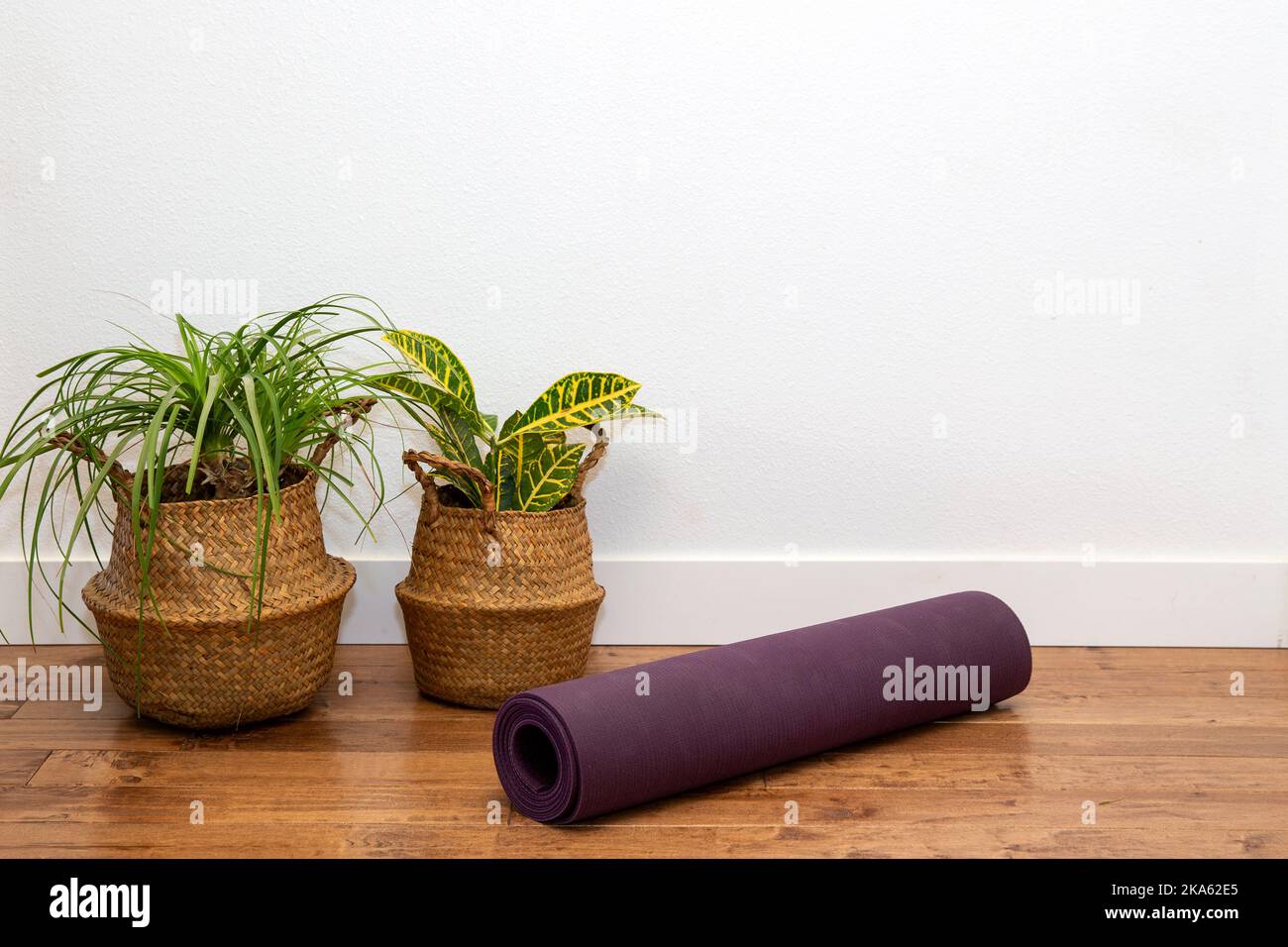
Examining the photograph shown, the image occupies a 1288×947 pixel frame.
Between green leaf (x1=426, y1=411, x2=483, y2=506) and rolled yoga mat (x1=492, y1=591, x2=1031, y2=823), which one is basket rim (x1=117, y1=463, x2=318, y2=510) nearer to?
green leaf (x1=426, y1=411, x2=483, y2=506)

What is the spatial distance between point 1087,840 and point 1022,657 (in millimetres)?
460

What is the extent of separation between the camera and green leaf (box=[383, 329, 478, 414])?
6.07 ft

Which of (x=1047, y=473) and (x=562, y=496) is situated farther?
(x=1047, y=473)

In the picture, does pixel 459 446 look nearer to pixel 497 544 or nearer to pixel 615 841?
pixel 497 544

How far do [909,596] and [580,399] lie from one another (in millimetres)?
758

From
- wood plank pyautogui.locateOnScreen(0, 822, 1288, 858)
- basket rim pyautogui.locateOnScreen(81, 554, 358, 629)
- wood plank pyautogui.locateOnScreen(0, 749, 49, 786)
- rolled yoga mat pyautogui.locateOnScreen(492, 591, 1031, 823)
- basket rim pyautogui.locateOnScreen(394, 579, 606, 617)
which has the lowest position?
wood plank pyautogui.locateOnScreen(0, 822, 1288, 858)

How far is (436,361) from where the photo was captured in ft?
6.15

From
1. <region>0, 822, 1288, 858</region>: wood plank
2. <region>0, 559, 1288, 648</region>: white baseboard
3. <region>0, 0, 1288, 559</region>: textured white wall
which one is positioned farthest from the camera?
<region>0, 559, 1288, 648</region>: white baseboard

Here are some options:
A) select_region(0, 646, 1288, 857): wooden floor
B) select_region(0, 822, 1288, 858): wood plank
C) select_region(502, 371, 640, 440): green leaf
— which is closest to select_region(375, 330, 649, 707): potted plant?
select_region(502, 371, 640, 440): green leaf

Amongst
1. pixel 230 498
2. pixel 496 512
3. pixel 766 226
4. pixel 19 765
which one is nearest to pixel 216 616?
pixel 230 498

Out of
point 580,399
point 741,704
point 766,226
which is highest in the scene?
point 766,226

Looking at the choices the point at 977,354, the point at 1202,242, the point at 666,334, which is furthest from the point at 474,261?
the point at 1202,242

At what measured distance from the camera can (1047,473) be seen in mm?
2229
